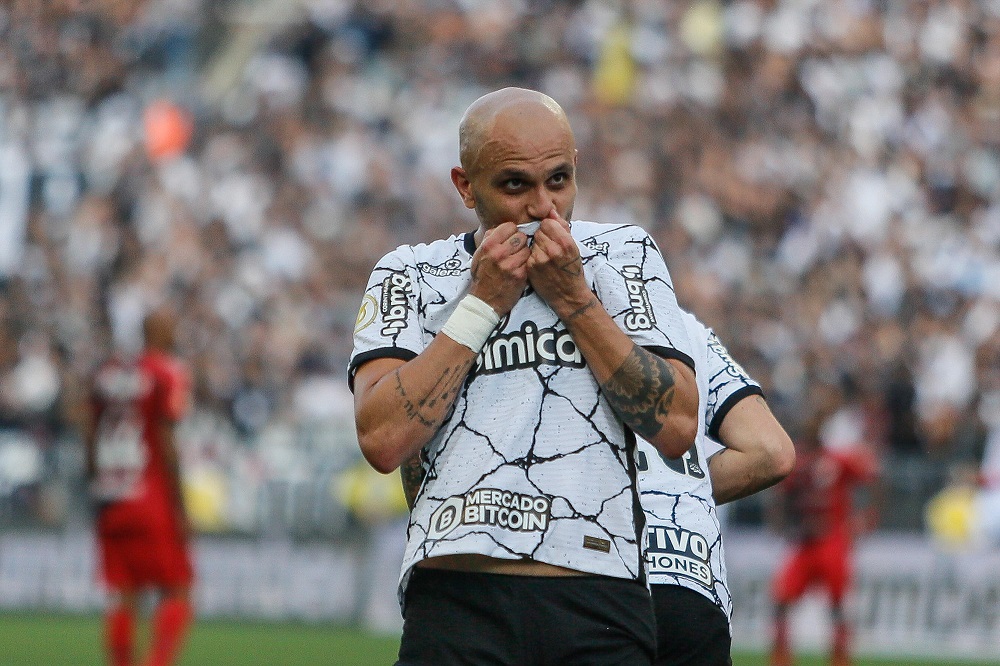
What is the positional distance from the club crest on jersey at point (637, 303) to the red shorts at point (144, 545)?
7367 mm

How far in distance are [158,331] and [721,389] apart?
638 cm

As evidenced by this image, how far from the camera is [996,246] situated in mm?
15391

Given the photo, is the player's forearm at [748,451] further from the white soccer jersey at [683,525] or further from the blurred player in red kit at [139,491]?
the blurred player in red kit at [139,491]

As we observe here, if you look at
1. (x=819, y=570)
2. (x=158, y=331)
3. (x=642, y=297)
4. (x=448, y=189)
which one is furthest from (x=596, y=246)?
(x=448, y=189)

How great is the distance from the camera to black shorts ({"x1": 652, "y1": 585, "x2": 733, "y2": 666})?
154 inches

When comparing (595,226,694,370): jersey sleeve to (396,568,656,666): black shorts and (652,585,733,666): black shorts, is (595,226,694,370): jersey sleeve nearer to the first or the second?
(396,568,656,666): black shorts

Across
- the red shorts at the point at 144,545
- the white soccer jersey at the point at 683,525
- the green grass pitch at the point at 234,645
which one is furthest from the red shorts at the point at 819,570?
the white soccer jersey at the point at 683,525

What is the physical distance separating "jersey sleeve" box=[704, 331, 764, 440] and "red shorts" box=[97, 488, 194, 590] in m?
6.49

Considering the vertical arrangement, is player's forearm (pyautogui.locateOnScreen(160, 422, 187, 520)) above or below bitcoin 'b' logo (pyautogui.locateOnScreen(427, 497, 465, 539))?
above

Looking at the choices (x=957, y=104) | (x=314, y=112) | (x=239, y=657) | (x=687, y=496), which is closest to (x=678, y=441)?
(x=687, y=496)

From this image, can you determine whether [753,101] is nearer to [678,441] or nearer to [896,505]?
[896,505]

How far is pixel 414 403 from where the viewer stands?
311cm

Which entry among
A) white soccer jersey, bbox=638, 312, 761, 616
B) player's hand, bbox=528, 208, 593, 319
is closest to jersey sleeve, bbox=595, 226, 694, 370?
player's hand, bbox=528, 208, 593, 319

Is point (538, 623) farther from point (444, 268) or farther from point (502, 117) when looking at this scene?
point (502, 117)
